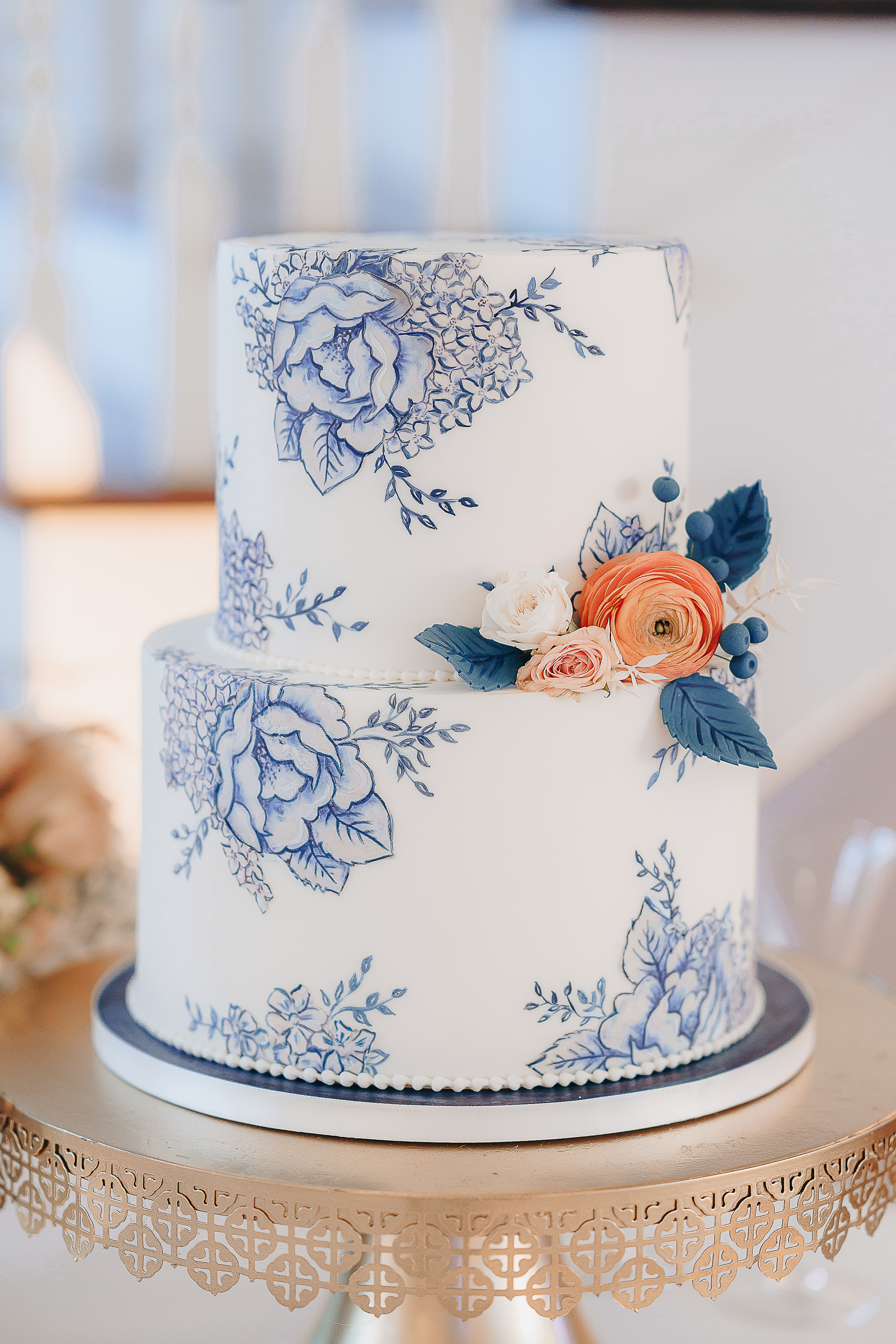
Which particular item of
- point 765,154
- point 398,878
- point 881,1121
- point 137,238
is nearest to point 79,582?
point 137,238

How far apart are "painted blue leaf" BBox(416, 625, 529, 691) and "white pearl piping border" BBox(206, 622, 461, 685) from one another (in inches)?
1.3

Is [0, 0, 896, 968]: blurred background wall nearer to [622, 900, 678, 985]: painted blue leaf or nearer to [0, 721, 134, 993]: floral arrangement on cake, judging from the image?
[0, 721, 134, 993]: floral arrangement on cake

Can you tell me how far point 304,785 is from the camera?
46.9 inches

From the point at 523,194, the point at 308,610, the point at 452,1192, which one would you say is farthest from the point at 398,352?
the point at 523,194

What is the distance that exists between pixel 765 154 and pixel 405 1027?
1.74 meters

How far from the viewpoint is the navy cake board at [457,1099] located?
3.84ft

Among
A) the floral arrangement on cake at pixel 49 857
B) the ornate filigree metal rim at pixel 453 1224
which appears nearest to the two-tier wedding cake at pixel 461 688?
the ornate filigree metal rim at pixel 453 1224

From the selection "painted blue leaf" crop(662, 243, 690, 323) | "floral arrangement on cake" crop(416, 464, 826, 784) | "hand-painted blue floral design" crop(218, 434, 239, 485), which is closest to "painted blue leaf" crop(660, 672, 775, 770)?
"floral arrangement on cake" crop(416, 464, 826, 784)

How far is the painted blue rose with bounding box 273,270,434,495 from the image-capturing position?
1.17 m

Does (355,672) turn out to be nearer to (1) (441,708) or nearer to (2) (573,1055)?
(1) (441,708)

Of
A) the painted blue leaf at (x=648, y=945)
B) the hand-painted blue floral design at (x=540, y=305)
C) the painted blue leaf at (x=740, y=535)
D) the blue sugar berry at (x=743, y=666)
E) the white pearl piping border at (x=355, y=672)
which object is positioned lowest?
the painted blue leaf at (x=648, y=945)

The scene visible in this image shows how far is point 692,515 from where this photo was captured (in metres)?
1.24

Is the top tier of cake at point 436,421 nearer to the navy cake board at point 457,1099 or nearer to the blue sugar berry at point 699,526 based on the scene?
the blue sugar berry at point 699,526

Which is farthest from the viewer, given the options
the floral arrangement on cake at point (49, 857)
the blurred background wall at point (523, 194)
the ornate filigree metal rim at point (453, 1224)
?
the blurred background wall at point (523, 194)
